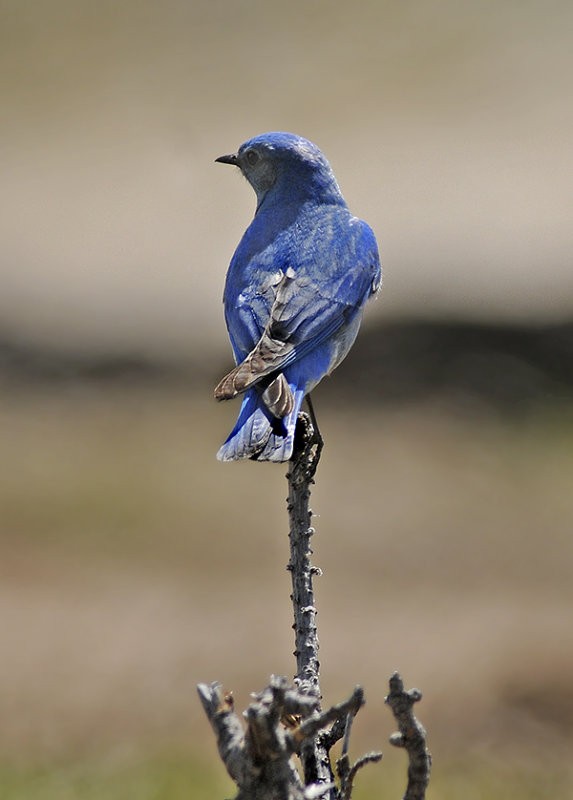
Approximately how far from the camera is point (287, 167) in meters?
4.40

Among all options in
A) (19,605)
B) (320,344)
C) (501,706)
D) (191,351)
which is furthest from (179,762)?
(191,351)

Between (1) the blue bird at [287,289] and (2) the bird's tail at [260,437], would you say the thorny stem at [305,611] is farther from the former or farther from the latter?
(1) the blue bird at [287,289]

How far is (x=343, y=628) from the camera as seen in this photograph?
7.60 metres

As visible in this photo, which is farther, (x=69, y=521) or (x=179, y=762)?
(x=69, y=521)

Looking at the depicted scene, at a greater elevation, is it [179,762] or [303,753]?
[179,762]

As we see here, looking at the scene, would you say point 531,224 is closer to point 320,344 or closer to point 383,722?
point 383,722

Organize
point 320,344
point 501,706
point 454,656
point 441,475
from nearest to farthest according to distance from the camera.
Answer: point 320,344
point 501,706
point 454,656
point 441,475

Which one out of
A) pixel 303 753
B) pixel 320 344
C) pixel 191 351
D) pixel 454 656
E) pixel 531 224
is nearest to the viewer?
pixel 303 753

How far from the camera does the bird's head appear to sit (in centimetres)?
439

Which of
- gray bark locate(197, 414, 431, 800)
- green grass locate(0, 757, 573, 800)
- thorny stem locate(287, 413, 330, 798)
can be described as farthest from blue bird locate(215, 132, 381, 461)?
green grass locate(0, 757, 573, 800)

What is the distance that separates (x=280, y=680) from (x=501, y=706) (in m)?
5.05

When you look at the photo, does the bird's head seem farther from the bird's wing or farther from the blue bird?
the bird's wing

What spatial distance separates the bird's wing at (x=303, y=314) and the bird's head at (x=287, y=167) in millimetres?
362

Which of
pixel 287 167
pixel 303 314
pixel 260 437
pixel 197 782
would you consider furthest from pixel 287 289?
pixel 197 782
